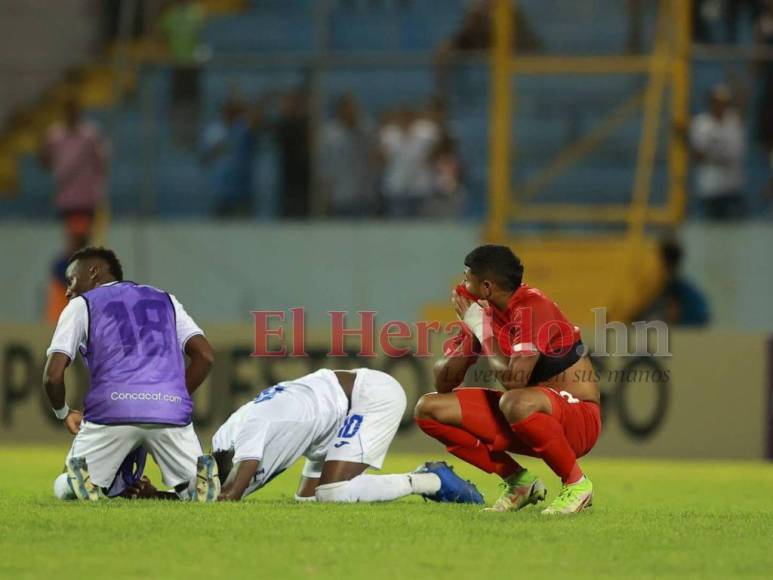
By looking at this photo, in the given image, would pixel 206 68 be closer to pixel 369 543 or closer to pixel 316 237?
pixel 316 237

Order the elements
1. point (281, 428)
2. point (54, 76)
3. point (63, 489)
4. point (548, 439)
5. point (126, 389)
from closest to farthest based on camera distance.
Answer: point (548, 439) → point (126, 389) → point (281, 428) → point (63, 489) → point (54, 76)

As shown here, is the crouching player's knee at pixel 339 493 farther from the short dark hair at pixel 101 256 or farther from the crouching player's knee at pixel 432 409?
the short dark hair at pixel 101 256

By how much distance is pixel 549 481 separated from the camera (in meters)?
13.1

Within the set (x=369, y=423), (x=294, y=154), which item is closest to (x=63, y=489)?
(x=369, y=423)

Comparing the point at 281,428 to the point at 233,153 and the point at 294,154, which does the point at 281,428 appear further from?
the point at 233,153

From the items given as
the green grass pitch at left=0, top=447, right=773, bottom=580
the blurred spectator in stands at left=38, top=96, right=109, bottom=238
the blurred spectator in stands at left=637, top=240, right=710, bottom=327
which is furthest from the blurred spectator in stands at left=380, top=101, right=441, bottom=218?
the green grass pitch at left=0, top=447, right=773, bottom=580

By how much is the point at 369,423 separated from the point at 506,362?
1135 millimetres

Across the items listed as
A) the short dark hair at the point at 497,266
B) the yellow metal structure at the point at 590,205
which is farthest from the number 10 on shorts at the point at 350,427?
the yellow metal structure at the point at 590,205

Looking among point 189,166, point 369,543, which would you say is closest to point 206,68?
point 189,166

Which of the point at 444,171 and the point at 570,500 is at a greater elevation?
the point at 444,171

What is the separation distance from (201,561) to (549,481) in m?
6.01

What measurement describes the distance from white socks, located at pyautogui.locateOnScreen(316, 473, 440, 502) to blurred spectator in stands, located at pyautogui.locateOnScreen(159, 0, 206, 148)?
9.07m

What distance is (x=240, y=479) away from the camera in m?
9.95

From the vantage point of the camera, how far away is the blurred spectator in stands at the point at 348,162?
18.2 metres
